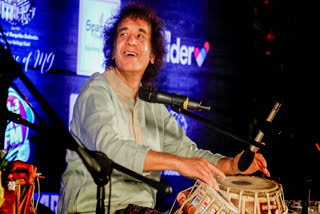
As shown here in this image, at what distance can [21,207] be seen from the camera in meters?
1.75

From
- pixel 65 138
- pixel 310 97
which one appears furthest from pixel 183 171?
pixel 310 97

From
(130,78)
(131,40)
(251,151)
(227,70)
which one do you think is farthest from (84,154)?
(227,70)

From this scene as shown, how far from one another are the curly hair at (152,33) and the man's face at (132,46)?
0.11 metres

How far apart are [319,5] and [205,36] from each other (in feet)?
5.91

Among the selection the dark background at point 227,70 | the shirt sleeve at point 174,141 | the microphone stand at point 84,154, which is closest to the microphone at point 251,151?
the shirt sleeve at point 174,141

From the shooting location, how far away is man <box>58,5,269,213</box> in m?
1.82

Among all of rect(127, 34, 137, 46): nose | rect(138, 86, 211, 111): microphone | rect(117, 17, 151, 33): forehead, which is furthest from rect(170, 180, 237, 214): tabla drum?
rect(117, 17, 151, 33): forehead

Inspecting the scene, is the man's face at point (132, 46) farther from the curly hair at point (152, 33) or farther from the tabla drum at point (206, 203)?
the tabla drum at point (206, 203)

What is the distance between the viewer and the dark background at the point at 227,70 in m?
4.48

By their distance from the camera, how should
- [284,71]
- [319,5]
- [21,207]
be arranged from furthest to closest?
[284,71], [319,5], [21,207]

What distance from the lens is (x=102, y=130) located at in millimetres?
1917

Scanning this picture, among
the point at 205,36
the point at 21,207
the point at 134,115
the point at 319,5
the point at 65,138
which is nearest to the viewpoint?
the point at 65,138

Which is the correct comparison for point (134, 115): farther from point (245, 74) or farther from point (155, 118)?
point (245, 74)

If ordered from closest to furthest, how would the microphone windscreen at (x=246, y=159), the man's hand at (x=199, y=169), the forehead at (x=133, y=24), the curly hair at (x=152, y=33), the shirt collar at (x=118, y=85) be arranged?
the man's hand at (x=199, y=169) → the microphone windscreen at (x=246, y=159) → the shirt collar at (x=118, y=85) → the forehead at (x=133, y=24) → the curly hair at (x=152, y=33)
